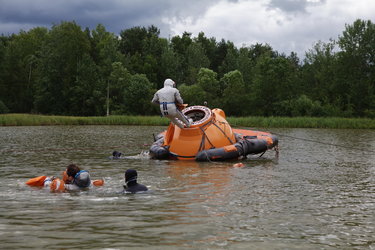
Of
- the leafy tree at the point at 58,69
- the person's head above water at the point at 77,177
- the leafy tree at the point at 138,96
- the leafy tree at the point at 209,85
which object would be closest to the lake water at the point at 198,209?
the person's head above water at the point at 77,177

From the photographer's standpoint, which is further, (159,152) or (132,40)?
(132,40)

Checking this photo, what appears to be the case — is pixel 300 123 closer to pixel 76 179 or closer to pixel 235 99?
pixel 235 99

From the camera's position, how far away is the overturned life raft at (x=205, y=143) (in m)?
14.4

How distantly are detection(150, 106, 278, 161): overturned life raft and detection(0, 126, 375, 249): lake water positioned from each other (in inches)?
29.0

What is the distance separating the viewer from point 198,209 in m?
7.58

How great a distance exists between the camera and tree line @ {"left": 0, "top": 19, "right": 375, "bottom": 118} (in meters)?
60.0

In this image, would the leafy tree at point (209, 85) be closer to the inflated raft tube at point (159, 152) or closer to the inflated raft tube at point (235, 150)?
the inflated raft tube at point (235, 150)

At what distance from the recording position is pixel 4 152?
17.1m

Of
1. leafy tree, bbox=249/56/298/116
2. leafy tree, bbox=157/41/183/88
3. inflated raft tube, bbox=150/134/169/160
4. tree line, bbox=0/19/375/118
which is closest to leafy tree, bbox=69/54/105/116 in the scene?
tree line, bbox=0/19/375/118

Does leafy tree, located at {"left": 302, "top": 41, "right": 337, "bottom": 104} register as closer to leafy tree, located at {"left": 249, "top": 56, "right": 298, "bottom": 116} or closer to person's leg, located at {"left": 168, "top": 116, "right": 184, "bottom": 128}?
leafy tree, located at {"left": 249, "top": 56, "right": 298, "bottom": 116}

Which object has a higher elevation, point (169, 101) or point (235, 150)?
point (169, 101)

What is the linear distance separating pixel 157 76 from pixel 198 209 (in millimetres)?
68914

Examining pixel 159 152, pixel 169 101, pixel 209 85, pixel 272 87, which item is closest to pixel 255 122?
pixel 272 87

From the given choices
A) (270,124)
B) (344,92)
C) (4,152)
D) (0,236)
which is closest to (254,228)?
(0,236)
